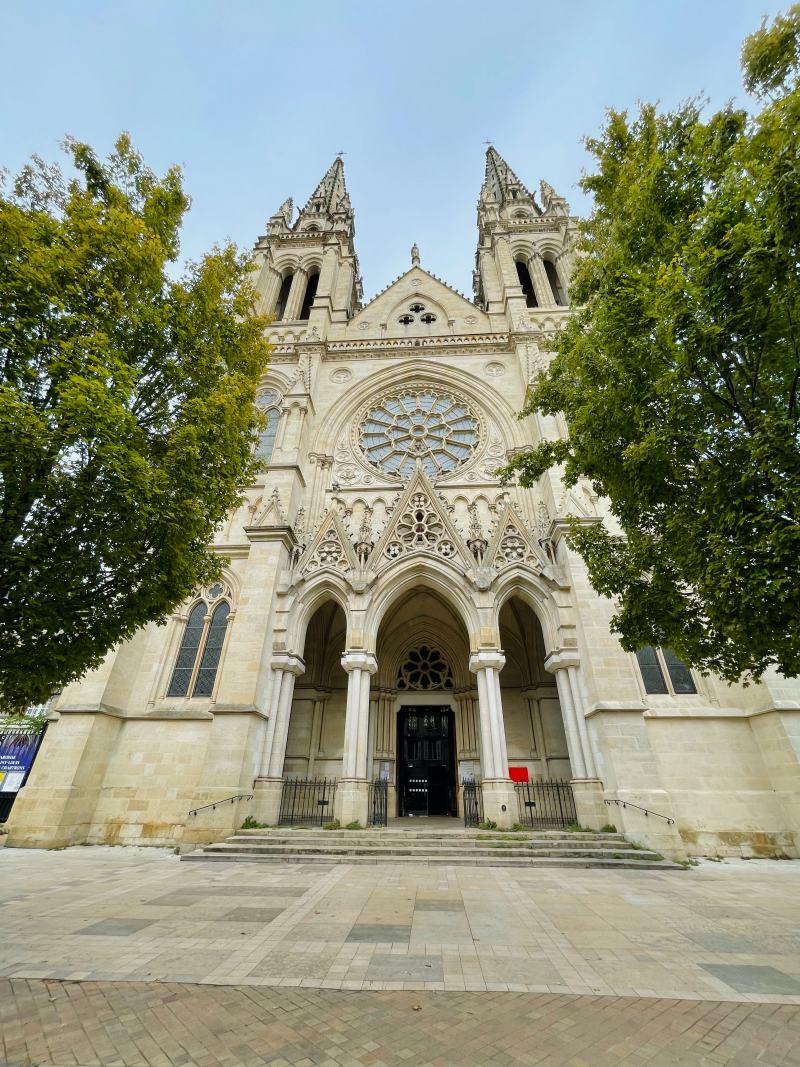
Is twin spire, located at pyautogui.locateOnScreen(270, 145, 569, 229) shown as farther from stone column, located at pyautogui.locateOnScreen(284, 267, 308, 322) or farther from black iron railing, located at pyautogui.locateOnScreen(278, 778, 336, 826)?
black iron railing, located at pyautogui.locateOnScreen(278, 778, 336, 826)

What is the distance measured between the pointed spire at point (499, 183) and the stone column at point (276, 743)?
97.7ft

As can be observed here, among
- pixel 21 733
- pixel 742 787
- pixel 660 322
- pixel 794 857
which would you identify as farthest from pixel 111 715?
pixel 794 857

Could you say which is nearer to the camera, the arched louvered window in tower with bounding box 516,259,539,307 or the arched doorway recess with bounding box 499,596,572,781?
the arched doorway recess with bounding box 499,596,572,781

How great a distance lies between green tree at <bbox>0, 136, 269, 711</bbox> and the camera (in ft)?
17.2

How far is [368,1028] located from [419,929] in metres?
2.02

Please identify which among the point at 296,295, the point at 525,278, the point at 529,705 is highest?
the point at 525,278

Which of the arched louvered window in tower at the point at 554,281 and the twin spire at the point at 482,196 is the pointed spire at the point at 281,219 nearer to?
the twin spire at the point at 482,196

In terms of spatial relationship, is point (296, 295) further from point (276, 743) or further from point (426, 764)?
point (426, 764)

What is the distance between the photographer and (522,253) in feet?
81.5

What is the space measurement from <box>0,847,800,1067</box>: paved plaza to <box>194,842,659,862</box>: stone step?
7.47 ft

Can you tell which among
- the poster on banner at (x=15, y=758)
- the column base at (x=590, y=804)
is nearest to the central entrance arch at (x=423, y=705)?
the column base at (x=590, y=804)

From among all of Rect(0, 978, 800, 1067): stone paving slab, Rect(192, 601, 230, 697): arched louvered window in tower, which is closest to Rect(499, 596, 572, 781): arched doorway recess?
Rect(192, 601, 230, 697): arched louvered window in tower

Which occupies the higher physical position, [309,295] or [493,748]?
[309,295]

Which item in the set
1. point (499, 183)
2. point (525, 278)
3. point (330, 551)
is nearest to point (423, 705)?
point (330, 551)
